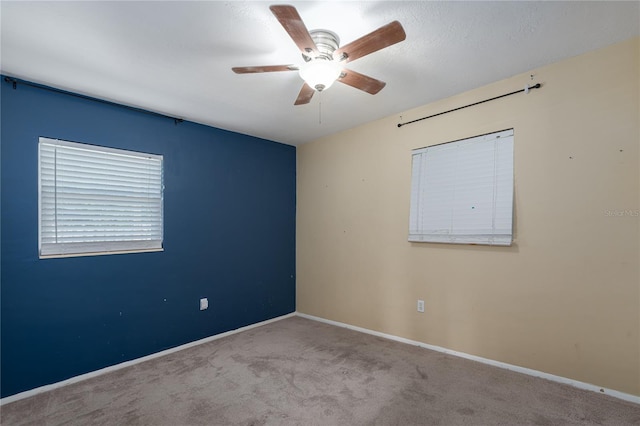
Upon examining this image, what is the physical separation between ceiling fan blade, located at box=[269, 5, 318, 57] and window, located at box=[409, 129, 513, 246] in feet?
5.89

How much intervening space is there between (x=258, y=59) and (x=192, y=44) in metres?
0.45

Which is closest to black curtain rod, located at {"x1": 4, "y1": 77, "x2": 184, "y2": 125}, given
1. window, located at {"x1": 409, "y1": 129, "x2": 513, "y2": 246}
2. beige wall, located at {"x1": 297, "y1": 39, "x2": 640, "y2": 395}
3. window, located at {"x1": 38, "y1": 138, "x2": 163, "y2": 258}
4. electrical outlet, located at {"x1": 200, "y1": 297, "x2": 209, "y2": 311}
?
window, located at {"x1": 38, "y1": 138, "x2": 163, "y2": 258}

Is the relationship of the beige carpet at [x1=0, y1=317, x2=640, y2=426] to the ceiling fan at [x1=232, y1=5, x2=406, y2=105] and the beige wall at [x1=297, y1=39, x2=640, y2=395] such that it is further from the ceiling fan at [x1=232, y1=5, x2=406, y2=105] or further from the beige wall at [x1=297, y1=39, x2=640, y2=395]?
the ceiling fan at [x1=232, y1=5, x2=406, y2=105]

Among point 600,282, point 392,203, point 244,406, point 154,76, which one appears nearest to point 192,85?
point 154,76

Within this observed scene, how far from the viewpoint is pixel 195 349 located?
10.6 feet

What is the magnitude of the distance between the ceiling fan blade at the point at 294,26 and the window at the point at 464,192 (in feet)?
5.89

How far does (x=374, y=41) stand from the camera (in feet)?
5.31

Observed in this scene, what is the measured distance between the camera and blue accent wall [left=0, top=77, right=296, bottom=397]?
2422 mm

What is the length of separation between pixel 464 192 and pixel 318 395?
2.12 metres

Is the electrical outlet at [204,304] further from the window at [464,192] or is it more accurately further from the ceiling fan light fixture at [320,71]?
the ceiling fan light fixture at [320,71]

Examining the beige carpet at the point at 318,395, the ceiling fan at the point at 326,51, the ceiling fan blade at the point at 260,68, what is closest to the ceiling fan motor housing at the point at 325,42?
the ceiling fan at the point at 326,51

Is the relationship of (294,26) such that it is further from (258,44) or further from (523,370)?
(523,370)

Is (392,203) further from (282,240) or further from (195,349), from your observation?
(195,349)

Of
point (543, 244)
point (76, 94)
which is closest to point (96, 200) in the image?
point (76, 94)
